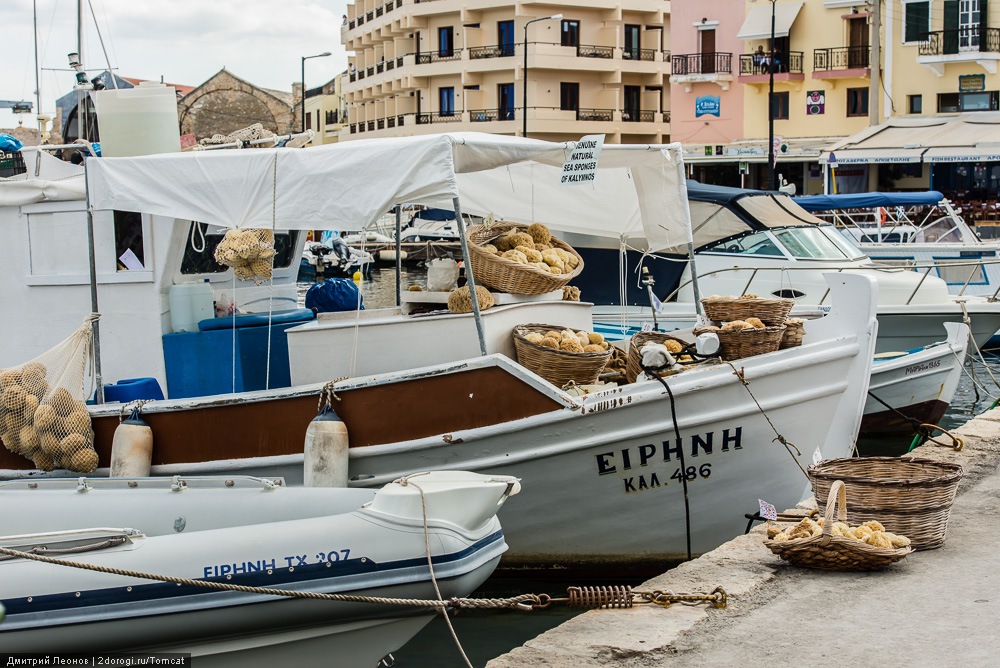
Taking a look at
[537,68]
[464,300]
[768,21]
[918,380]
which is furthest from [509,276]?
[537,68]

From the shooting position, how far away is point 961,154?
3297 centimetres

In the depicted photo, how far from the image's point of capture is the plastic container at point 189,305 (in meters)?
8.65

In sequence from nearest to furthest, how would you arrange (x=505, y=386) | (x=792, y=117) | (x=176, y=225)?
(x=505, y=386)
(x=176, y=225)
(x=792, y=117)

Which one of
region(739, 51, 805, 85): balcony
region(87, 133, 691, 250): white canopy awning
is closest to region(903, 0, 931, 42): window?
region(739, 51, 805, 85): balcony

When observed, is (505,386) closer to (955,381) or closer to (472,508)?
(472,508)

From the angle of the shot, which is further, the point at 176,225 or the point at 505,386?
the point at 176,225

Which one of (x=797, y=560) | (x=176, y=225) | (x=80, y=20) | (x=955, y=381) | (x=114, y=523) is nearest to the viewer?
(x=797, y=560)

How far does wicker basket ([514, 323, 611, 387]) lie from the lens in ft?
26.3

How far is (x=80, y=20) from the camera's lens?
9.88 metres

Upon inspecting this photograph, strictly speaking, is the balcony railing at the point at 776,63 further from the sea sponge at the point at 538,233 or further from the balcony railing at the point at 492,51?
the sea sponge at the point at 538,233

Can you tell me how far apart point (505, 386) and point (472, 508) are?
4.68 feet

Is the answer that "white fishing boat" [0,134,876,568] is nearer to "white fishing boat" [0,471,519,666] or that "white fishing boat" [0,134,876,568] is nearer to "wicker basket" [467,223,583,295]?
"wicker basket" [467,223,583,295]

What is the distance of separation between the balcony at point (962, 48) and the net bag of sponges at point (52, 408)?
3636 centimetres

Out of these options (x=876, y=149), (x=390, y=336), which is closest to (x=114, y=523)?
(x=390, y=336)
